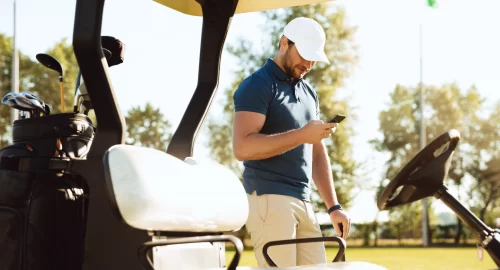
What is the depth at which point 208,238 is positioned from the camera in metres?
2.02

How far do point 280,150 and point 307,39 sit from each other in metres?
0.48

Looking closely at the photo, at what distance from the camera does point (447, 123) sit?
2906 cm

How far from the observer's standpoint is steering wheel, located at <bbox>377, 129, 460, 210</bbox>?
1.93 meters

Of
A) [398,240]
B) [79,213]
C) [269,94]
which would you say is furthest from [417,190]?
[398,240]

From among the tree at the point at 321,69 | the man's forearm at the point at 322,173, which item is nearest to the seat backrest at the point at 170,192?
the man's forearm at the point at 322,173

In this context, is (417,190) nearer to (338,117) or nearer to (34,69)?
(338,117)

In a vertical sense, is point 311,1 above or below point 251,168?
above

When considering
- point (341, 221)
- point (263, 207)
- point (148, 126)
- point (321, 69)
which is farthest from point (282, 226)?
point (148, 126)

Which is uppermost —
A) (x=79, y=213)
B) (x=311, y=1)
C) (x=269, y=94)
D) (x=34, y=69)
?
(x=34, y=69)

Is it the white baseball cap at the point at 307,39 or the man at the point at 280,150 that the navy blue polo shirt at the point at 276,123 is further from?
the white baseball cap at the point at 307,39

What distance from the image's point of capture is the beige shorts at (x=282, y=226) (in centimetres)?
313

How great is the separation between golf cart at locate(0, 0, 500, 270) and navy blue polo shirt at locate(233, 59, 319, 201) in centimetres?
50

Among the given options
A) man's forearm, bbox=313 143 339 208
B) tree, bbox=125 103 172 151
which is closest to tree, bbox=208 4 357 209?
tree, bbox=125 103 172 151

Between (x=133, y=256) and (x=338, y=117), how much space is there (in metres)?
0.88
